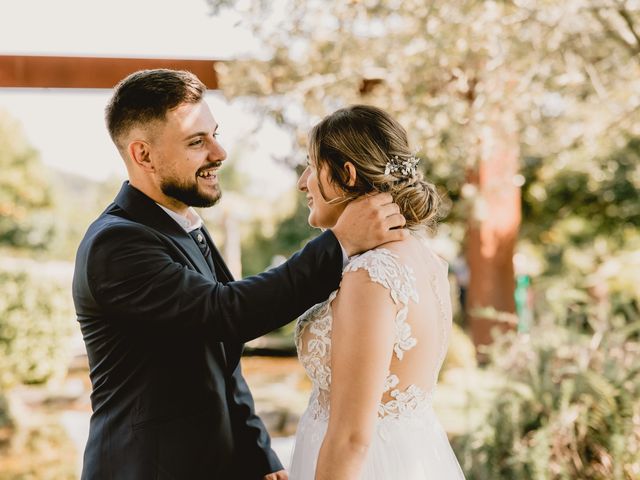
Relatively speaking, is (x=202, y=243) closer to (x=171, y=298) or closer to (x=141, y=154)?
(x=141, y=154)

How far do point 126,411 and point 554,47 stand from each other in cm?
396

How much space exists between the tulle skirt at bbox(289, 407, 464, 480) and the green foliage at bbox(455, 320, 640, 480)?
186 centimetres

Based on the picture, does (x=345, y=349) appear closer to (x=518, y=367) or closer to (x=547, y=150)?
(x=518, y=367)

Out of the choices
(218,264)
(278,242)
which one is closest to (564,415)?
(218,264)

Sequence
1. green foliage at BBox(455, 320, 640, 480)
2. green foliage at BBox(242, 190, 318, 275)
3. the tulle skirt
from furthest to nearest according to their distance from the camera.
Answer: green foliage at BBox(242, 190, 318, 275) → green foliage at BBox(455, 320, 640, 480) → the tulle skirt

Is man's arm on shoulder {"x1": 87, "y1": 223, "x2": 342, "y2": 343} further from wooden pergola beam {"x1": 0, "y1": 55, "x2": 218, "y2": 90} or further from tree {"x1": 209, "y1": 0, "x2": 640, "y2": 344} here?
wooden pergola beam {"x1": 0, "y1": 55, "x2": 218, "y2": 90}

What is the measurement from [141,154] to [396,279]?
33.9 inches

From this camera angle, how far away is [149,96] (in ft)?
7.47

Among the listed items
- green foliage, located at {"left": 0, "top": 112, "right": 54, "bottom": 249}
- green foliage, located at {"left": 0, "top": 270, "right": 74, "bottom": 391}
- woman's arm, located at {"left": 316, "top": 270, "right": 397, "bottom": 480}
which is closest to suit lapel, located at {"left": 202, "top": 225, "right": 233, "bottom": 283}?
woman's arm, located at {"left": 316, "top": 270, "right": 397, "bottom": 480}

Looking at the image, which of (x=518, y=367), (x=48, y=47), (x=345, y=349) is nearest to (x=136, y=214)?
(x=345, y=349)

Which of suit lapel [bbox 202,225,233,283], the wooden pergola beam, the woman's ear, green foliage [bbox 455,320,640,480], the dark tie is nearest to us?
the woman's ear

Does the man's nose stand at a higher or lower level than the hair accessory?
higher

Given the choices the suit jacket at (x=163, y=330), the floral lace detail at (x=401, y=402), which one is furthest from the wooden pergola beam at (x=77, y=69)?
the floral lace detail at (x=401, y=402)

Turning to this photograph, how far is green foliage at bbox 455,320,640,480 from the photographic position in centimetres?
407
